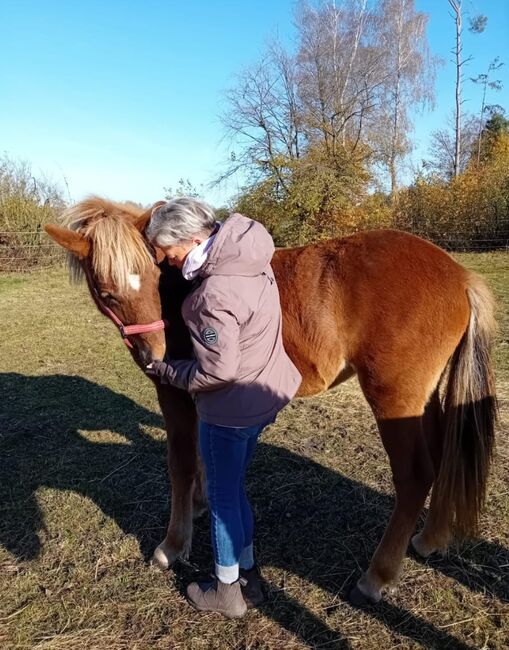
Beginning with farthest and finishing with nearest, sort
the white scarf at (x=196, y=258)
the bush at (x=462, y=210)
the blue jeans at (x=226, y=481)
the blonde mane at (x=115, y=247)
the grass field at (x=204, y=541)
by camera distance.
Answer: the bush at (x=462, y=210) → the blonde mane at (x=115, y=247) → the grass field at (x=204, y=541) → the blue jeans at (x=226, y=481) → the white scarf at (x=196, y=258)

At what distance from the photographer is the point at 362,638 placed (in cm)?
201

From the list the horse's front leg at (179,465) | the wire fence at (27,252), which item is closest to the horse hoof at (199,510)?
the horse's front leg at (179,465)

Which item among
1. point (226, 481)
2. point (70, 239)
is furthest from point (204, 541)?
point (70, 239)

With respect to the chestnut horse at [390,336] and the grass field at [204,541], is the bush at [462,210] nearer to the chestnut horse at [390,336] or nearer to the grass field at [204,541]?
the grass field at [204,541]

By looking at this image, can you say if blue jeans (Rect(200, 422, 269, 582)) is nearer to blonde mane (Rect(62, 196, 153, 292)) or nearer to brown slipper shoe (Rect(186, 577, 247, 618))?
brown slipper shoe (Rect(186, 577, 247, 618))

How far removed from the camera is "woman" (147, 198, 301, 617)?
5.71 feet

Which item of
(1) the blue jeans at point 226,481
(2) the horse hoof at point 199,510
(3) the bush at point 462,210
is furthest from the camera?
(3) the bush at point 462,210

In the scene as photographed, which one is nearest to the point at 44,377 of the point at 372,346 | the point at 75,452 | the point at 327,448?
the point at 75,452

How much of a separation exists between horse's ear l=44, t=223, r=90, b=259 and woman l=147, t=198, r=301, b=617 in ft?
1.78

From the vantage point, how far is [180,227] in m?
1.86

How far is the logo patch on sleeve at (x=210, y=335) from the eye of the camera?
5.59ft

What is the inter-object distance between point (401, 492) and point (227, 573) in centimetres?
88

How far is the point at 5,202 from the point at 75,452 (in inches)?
505

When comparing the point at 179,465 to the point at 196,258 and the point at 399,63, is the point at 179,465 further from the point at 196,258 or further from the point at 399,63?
the point at 399,63
